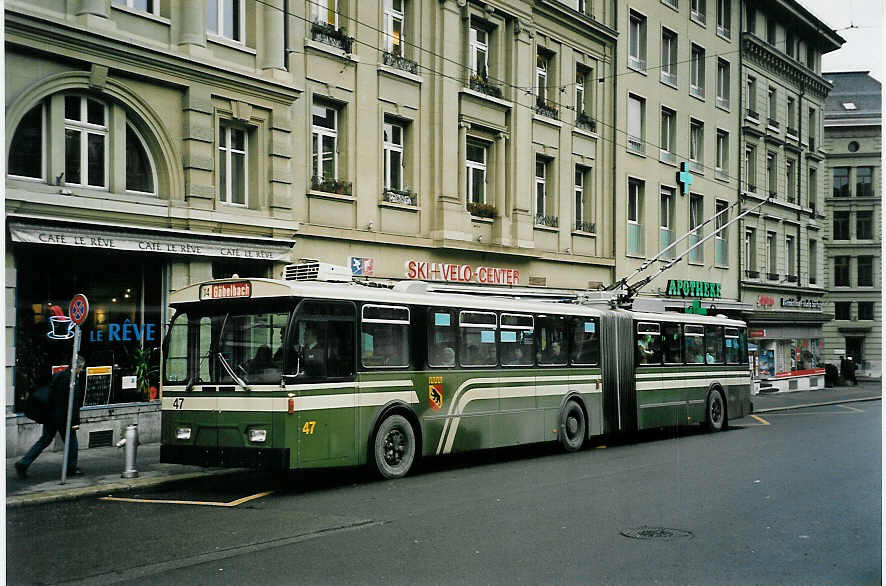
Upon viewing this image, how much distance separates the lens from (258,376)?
1276cm

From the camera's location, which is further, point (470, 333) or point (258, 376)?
point (470, 333)

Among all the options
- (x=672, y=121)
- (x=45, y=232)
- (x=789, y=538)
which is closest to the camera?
(x=789, y=538)

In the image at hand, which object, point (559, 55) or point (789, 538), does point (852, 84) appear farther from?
point (789, 538)

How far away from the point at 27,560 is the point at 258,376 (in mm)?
4539

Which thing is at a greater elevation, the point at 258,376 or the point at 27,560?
the point at 258,376

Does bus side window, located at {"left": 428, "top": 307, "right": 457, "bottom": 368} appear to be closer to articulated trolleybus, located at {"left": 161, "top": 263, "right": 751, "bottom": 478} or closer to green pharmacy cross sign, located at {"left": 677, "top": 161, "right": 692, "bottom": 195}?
articulated trolleybus, located at {"left": 161, "top": 263, "right": 751, "bottom": 478}

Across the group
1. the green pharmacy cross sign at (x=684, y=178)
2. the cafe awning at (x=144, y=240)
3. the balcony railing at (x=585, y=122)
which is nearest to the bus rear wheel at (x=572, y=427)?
the cafe awning at (x=144, y=240)

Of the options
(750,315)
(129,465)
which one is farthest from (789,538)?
(750,315)

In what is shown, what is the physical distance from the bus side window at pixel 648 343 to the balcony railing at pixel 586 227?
33.7 ft

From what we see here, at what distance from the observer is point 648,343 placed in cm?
2127

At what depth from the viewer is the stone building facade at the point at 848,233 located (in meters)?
45.4

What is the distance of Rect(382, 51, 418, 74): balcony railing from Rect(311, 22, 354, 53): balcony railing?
1.38m

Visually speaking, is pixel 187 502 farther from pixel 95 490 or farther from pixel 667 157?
pixel 667 157

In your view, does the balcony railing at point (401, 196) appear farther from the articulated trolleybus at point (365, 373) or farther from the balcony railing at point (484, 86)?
the articulated trolleybus at point (365, 373)
